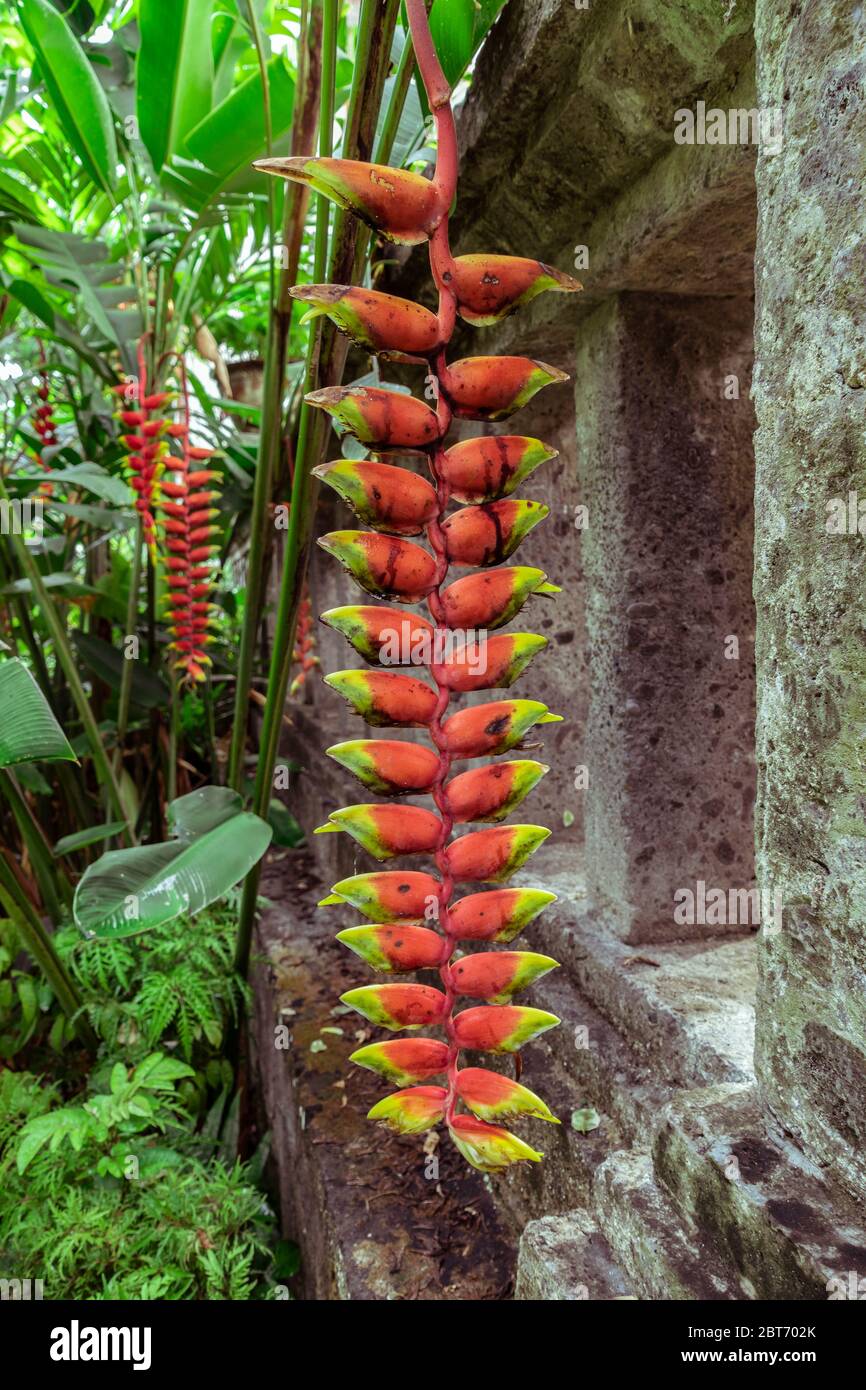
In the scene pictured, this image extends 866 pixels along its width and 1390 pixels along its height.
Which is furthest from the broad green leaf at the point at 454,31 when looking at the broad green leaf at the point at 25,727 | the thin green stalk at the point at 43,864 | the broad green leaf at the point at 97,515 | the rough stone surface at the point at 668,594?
the thin green stalk at the point at 43,864

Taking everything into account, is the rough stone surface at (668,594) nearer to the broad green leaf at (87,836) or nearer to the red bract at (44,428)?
the broad green leaf at (87,836)

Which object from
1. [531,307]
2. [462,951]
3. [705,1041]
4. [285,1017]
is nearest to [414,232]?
[705,1041]

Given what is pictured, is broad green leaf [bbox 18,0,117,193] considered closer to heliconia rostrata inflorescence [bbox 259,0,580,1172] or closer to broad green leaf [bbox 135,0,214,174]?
broad green leaf [bbox 135,0,214,174]

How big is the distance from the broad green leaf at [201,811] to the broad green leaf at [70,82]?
113 cm

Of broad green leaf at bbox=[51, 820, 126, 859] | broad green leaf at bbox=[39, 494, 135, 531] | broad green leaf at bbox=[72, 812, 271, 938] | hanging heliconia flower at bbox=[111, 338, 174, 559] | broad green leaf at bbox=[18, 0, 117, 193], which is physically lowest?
broad green leaf at bbox=[51, 820, 126, 859]

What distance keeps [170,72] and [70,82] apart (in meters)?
0.17

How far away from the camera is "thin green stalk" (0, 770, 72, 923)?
1627 mm

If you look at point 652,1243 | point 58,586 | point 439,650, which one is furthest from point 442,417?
point 58,586

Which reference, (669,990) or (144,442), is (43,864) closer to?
(144,442)

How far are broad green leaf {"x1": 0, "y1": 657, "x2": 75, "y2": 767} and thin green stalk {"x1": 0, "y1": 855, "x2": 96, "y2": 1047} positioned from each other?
1.87ft

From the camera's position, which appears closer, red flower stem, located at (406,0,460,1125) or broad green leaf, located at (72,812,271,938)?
red flower stem, located at (406,0,460,1125)

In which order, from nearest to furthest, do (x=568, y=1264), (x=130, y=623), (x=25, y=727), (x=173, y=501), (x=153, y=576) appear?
(x=568, y=1264)
(x=25, y=727)
(x=173, y=501)
(x=130, y=623)
(x=153, y=576)

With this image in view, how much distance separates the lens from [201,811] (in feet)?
4.41

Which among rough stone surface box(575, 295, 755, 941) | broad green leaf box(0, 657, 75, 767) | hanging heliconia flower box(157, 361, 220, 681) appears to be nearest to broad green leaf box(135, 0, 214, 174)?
hanging heliconia flower box(157, 361, 220, 681)
